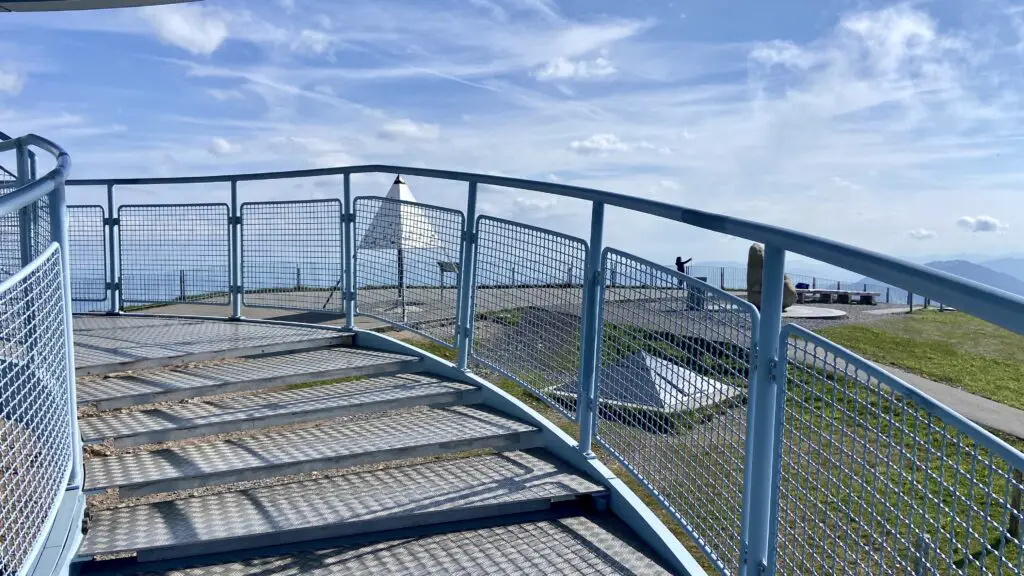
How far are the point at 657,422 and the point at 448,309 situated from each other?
2.42m

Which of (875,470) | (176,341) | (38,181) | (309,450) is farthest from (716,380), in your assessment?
(176,341)

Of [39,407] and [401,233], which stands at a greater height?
[401,233]

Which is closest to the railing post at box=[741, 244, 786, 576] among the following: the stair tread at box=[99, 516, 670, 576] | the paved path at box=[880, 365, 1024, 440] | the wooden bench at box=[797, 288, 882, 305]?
the stair tread at box=[99, 516, 670, 576]

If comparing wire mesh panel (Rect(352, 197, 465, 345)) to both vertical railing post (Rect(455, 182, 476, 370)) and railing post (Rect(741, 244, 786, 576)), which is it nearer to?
vertical railing post (Rect(455, 182, 476, 370))

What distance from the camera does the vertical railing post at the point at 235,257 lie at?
732cm

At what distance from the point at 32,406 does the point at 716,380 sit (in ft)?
8.43

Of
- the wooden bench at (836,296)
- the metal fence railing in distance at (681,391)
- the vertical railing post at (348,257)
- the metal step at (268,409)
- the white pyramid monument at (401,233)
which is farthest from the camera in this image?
the wooden bench at (836,296)

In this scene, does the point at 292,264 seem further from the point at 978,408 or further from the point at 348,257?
the point at 978,408

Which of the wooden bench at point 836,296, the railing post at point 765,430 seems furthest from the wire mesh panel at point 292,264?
the wooden bench at point 836,296

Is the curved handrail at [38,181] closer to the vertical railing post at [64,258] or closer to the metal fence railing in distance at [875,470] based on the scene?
the vertical railing post at [64,258]

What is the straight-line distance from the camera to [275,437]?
14.8ft

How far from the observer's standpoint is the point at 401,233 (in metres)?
5.93

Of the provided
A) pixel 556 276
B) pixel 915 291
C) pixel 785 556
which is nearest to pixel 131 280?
pixel 556 276

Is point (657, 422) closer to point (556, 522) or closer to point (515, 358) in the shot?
point (556, 522)
